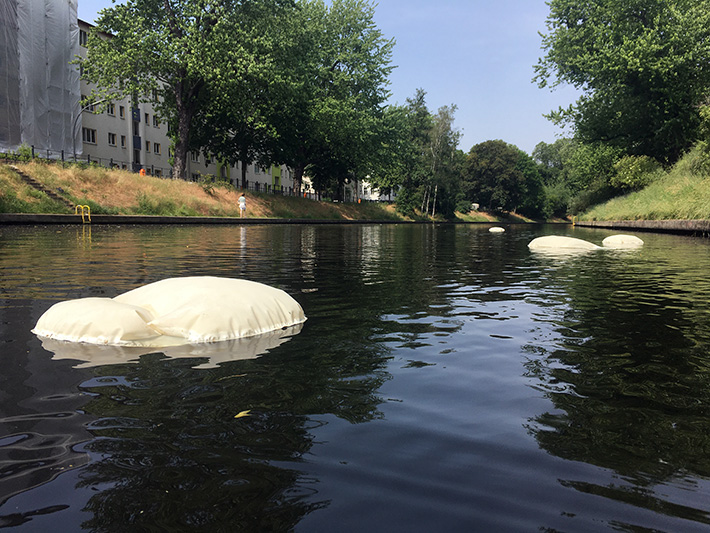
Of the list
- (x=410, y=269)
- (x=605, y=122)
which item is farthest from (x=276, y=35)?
(x=410, y=269)

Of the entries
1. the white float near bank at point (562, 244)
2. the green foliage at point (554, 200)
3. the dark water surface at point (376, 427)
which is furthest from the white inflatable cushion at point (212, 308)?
the green foliage at point (554, 200)

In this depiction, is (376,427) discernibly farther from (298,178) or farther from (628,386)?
(298,178)

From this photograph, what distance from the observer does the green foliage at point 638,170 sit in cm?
3534

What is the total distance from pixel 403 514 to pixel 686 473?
4.90 feet

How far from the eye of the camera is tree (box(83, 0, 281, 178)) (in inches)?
1314

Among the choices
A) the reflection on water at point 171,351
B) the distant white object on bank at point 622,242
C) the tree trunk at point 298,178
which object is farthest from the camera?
the tree trunk at point 298,178

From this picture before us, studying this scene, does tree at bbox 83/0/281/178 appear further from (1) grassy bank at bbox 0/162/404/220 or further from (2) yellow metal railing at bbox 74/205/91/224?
(2) yellow metal railing at bbox 74/205/91/224

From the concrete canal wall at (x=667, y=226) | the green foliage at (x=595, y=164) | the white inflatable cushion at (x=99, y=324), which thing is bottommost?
the white inflatable cushion at (x=99, y=324)

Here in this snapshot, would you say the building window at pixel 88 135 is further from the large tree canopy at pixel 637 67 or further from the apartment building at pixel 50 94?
the large tree canopy at pixel 637 67

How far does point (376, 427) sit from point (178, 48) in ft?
117

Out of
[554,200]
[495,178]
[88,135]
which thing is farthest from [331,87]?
[554,200]

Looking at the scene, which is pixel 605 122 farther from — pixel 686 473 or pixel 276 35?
pixel 686 473

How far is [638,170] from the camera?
118 ft

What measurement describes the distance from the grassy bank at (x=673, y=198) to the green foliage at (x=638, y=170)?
0.88 meters
